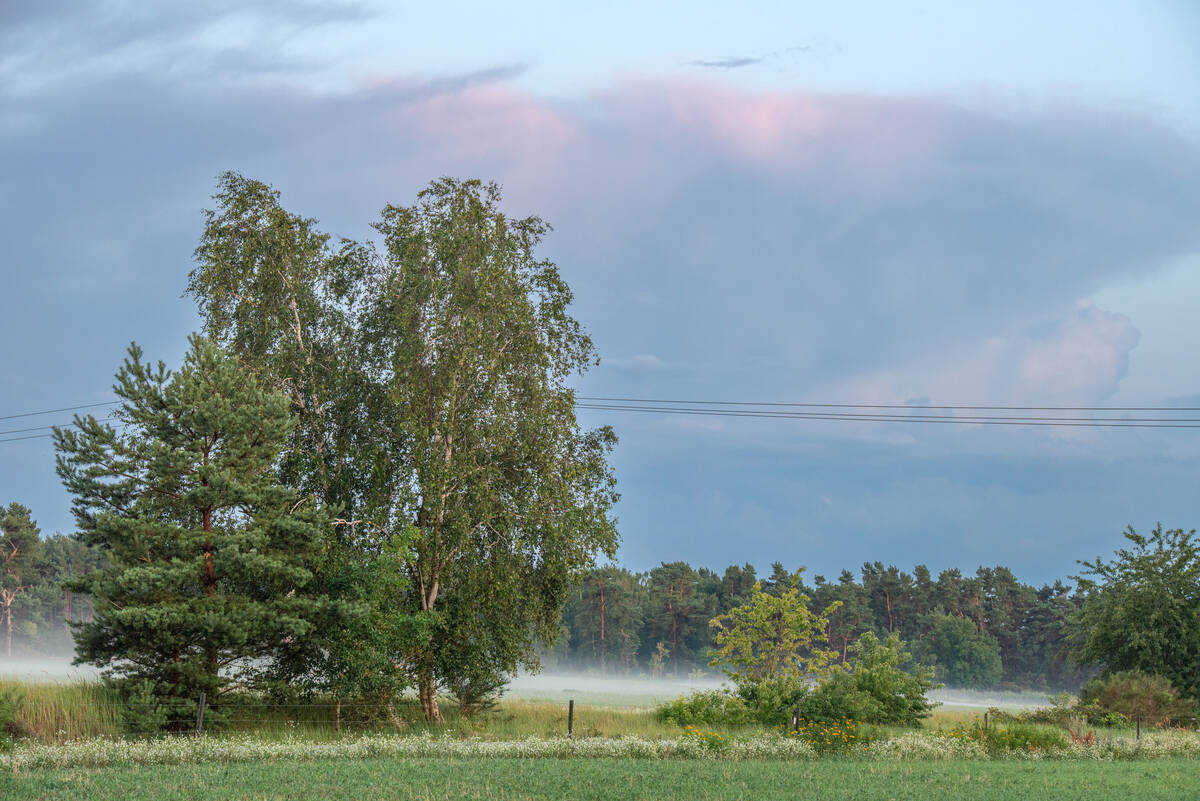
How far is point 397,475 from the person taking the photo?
89.5 ft

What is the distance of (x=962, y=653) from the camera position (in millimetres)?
82000

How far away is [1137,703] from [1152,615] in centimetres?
628

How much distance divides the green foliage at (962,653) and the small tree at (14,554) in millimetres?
74074

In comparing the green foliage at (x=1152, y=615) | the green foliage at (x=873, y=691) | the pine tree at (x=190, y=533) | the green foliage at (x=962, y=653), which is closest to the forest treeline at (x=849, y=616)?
the green foliage at (x=962, y=653)

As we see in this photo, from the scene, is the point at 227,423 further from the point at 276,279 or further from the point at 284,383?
the point at 276,279

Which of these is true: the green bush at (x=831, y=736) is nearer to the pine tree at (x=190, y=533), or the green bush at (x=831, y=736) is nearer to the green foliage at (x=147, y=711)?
the pine tree at (x=190, y=533)

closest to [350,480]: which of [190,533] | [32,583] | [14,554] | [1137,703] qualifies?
[190,533]

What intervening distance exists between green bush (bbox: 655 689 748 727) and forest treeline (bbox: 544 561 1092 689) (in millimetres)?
55241

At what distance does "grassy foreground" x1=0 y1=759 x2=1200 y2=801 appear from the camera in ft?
46.1

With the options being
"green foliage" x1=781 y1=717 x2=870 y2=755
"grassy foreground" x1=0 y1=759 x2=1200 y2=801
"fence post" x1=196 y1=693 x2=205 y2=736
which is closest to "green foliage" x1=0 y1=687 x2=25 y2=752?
"fence post" x1=196 y1=693 x2=205 y2=736

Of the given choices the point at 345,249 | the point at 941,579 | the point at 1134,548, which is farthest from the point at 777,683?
the point at 941,579

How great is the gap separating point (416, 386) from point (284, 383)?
3946 millimetres

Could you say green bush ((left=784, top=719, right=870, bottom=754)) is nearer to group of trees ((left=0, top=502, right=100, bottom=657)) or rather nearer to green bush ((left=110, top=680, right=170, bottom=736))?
green bush ((left=110, top=680, right=170, bottom=736))

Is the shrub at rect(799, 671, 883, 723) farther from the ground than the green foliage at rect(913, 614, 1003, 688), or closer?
farther from the ground
